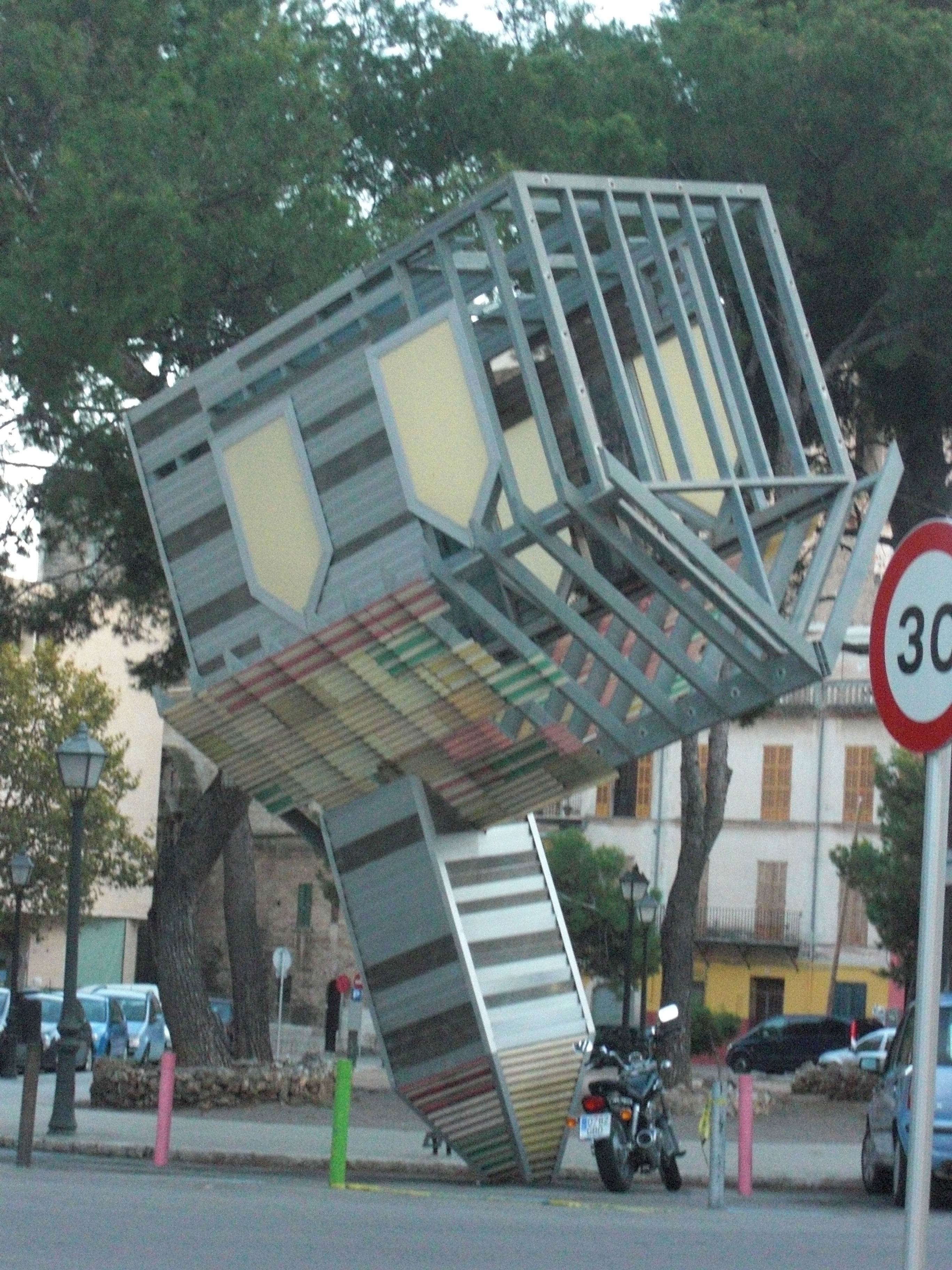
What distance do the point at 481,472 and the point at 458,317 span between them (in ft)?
3.61

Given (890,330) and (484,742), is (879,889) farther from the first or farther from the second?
(484,742)

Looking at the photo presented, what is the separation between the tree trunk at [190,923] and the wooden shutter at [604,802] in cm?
3774

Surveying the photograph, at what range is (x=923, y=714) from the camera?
211 inches

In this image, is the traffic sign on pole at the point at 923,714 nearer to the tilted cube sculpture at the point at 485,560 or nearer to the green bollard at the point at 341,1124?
the tilted cube sculpture at the point at 485,560

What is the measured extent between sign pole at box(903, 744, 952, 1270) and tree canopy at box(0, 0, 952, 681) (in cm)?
1523

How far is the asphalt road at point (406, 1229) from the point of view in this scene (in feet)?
30.6

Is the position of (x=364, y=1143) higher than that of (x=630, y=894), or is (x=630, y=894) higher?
(x=630, y=894)

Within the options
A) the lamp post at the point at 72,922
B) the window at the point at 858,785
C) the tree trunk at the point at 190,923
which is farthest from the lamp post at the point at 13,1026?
the window at the point at 858,785

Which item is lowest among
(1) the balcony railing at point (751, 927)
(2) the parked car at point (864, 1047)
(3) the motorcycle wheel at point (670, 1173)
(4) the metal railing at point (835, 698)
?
(3) the motorcycle wheel at point (670, 1173)

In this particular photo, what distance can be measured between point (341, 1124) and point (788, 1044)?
37.6 meters

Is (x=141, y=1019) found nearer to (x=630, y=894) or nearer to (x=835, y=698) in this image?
(x=630, y=894)

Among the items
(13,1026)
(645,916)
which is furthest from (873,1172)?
(13,1026)

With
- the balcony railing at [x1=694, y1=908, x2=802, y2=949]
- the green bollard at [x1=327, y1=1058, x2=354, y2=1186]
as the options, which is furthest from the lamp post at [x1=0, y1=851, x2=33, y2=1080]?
the balcony railing at [x1=694, y1=908, x2=802, y2=949]

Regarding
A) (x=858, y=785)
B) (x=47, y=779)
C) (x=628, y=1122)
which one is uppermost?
(x=858, y=785)
